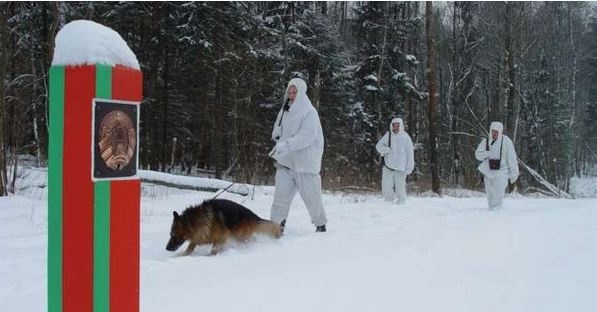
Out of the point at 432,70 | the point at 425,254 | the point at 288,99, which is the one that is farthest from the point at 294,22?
the point at 425,254

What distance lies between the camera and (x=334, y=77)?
28156 millimetres

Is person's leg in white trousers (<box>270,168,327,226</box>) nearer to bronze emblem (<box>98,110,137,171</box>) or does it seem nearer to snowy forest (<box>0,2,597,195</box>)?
bronze emblem (<box>98,110,137,171</box>)

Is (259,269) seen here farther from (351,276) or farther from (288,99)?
(288,99)

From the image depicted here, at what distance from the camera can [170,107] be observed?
83.5ft

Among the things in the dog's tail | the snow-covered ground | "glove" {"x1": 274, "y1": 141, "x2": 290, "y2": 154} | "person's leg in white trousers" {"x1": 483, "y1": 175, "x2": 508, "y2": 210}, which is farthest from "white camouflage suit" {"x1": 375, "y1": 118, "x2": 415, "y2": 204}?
the dog's tail

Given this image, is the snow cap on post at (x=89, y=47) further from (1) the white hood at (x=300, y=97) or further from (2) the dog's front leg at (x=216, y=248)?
(1) the white hood at (x=300, y=97)

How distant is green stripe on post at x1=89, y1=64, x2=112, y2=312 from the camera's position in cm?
185

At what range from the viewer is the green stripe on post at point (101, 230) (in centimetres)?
185

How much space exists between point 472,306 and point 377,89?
26.8 meters

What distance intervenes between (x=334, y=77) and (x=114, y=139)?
26.7 metres

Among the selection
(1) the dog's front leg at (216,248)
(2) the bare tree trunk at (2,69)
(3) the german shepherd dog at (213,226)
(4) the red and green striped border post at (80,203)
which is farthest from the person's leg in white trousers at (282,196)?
(2) the bare tree trunk at (2,69)

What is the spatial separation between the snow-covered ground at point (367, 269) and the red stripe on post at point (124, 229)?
1.18m

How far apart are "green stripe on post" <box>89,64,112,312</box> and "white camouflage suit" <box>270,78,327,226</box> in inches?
181

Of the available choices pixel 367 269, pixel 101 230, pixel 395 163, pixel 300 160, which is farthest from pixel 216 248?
pixel 395 163
